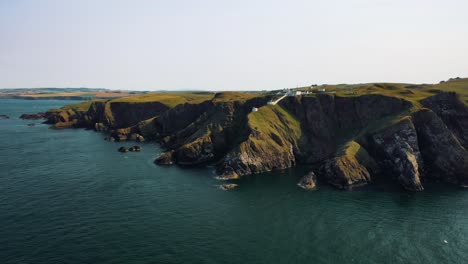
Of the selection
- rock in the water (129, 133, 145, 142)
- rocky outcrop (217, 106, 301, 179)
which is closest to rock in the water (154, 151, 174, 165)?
rocky outcrop (217, 106, 301, 179)

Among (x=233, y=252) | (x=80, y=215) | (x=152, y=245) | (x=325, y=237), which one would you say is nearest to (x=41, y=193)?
(x=80, y=215)

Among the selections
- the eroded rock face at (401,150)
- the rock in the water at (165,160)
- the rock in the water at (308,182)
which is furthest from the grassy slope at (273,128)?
the eroded rock face at (401,150)

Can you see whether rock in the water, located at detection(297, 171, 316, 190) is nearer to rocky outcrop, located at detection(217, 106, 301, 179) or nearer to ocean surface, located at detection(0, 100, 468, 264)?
ocean surface, located at detection(0, 100, 468, 264)

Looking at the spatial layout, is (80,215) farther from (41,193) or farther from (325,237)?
(325,237)

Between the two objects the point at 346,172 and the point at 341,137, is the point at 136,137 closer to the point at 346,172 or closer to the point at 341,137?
the point at 341,137

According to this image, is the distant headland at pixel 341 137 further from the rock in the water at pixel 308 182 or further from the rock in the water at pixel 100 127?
the rock in the water at pixel 100 127

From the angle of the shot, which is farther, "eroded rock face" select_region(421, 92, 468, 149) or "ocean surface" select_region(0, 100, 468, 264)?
"eroded rock face" select_region(421, 92, 468, 149)
